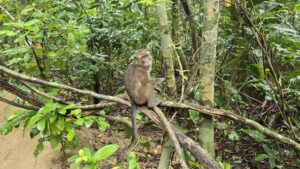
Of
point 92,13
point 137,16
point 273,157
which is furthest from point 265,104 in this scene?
point 92,13

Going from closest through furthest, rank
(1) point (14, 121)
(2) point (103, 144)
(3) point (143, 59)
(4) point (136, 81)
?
(1) point (14, 121)
(4) point (136, 81)
(3) point (143, 59)
(2) point (103, 144)

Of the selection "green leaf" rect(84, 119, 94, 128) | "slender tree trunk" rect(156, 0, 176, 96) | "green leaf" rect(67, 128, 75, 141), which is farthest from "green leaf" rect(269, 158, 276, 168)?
"green leaf" rect(67, 128, 75, 141)

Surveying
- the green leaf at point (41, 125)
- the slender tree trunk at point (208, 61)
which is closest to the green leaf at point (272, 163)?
the slender tree trunk at point (208, 61)

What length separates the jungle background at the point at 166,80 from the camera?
127 inches

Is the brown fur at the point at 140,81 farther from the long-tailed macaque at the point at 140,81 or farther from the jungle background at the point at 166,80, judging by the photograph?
the jungle background at the point at 166,80

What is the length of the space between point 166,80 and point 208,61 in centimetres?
107

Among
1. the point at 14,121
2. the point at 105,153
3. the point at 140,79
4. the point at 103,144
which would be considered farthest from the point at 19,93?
the point at 103,144

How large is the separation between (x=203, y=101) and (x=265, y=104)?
5.27 feet

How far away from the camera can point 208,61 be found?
10.4ft

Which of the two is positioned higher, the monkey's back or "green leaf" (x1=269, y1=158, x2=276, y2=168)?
the monkey's back

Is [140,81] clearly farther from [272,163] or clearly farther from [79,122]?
[272,163]

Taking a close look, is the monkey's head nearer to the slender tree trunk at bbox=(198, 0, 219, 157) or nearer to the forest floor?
the forest floor

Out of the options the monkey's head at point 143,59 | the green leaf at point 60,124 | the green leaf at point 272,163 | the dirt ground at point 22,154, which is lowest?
the dirt ground at point 22,154

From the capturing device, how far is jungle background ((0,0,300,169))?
127 inches
